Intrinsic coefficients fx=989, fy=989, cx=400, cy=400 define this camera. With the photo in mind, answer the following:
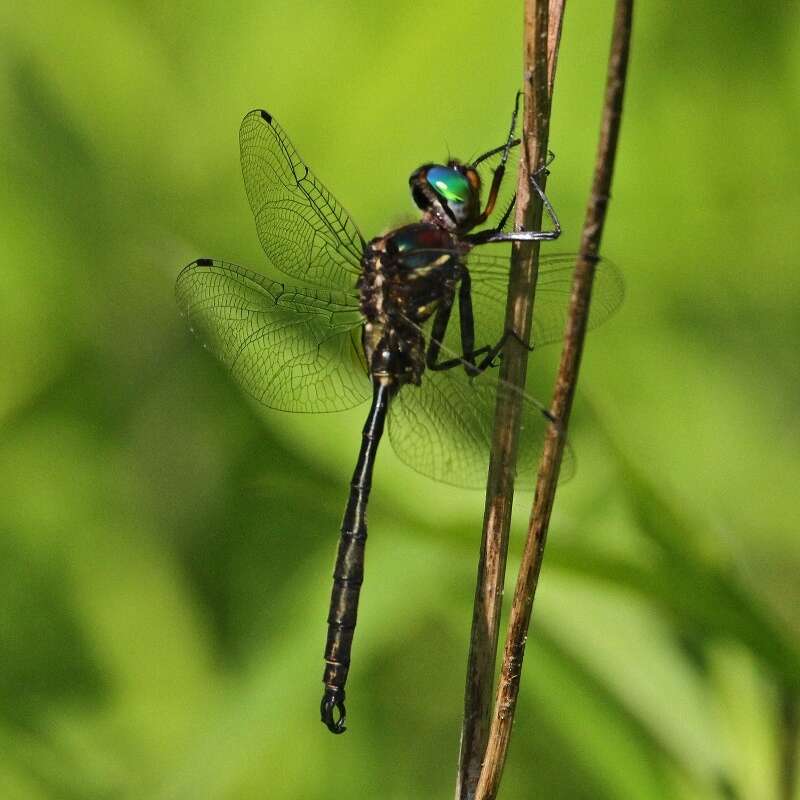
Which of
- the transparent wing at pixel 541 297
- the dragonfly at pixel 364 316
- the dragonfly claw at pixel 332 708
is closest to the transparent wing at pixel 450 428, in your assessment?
the dragonfly at pixel 364 316

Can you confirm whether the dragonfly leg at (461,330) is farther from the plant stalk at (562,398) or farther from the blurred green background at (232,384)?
the plant stalk at (562,398)

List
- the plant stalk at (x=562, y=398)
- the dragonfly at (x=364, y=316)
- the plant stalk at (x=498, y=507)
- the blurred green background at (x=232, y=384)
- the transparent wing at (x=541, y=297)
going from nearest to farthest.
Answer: the plant stalk at (x=562, y=398), the plant stalk at (x=498, y=507), the transparent wing at (x=541, y=297), the dragonfly at (x=364, y=316), the blurred green background at (x=232, y=384)

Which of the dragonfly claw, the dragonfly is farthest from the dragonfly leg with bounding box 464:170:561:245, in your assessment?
the dragonfly claw

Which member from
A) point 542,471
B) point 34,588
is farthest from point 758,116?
point 34,588

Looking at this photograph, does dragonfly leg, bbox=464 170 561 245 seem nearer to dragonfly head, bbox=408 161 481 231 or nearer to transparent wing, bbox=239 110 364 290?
dragonfly head, bbox=408 161 481 231

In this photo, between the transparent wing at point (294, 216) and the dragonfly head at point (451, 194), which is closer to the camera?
the dragonfly head at point (451, 194)

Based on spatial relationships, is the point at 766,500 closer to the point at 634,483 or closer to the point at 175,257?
the point at 634,483

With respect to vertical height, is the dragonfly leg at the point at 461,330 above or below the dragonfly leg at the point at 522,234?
below

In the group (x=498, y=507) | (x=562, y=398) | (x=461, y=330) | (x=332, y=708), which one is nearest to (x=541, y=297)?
(x=461, y=330)
